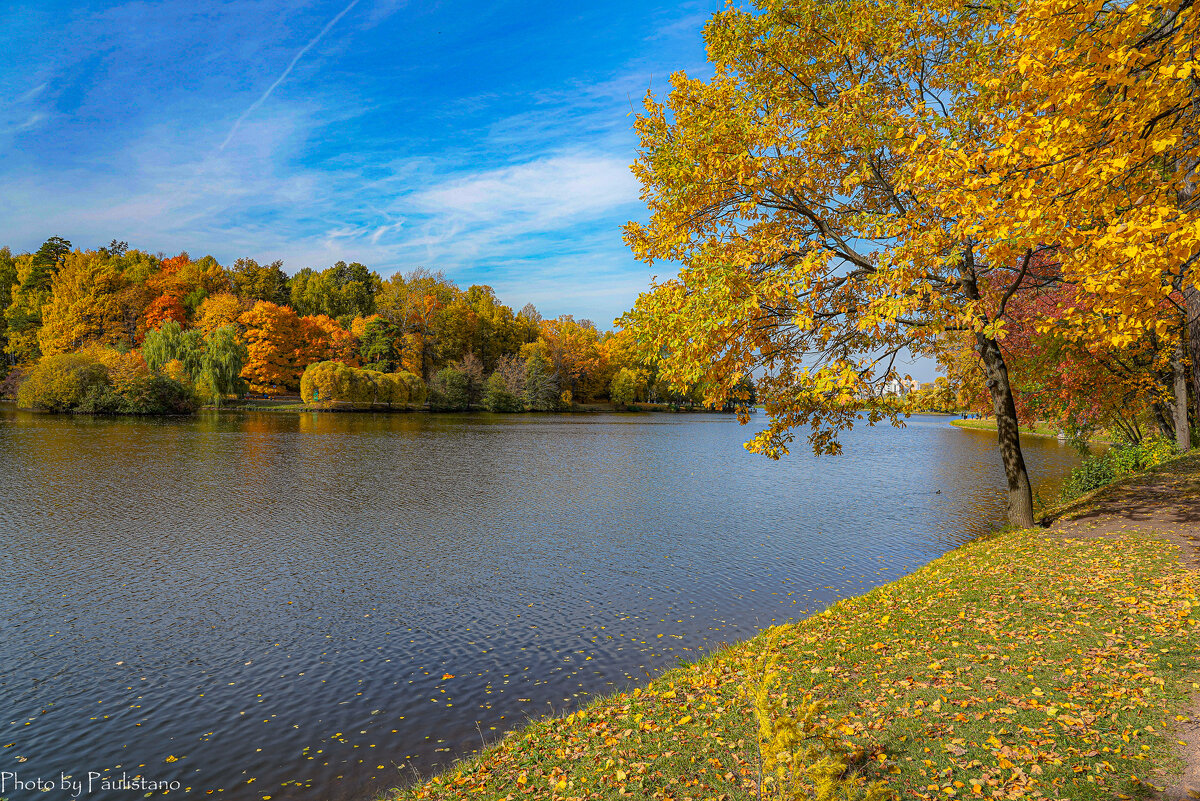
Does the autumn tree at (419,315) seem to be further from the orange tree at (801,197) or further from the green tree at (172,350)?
the orange tree at (801,197)

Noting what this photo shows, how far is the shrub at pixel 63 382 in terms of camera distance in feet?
190

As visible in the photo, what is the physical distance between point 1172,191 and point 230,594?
58.5ft

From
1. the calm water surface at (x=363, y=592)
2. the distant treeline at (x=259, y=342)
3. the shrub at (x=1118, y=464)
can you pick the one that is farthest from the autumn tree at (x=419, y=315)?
the shrub at (x=1118, y=464)

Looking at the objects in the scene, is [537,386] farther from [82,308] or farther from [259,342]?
[82,308]

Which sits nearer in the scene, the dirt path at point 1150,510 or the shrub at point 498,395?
the dirt path at point 1150,510

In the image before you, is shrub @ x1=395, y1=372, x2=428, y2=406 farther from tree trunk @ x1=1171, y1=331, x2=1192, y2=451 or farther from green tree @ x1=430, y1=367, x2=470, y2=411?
tree trunk @ x1=1171, y1=331, x2=1192, y2=451

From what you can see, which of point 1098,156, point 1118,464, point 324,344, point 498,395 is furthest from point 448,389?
point 1098,156

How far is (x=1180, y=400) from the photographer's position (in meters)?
18.8

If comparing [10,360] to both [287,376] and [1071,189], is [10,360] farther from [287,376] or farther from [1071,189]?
[1071,189]

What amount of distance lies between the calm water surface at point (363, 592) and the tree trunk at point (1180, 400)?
5.91m

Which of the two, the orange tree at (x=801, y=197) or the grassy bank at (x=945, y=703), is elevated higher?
the orange tree at (x=801, y=197)

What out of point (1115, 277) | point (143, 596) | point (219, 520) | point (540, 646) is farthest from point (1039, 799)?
point (219, 520)

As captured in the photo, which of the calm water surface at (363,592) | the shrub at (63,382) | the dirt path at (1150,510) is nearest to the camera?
the calm water surface at (363,592)

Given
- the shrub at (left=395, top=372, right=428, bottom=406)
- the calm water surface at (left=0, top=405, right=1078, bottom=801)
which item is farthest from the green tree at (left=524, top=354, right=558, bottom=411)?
the calm water surface at (left=0, top=405, right=1078, bottom=801)
